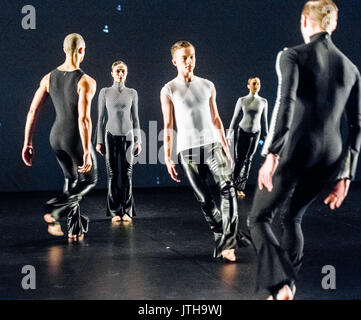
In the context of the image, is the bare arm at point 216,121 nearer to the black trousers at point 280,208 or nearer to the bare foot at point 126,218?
the black trousers at point 280,208

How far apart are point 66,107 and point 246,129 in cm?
385

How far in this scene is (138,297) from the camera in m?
4.14

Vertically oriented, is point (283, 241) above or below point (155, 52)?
below

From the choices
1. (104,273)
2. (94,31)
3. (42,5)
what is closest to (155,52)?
(94,31)

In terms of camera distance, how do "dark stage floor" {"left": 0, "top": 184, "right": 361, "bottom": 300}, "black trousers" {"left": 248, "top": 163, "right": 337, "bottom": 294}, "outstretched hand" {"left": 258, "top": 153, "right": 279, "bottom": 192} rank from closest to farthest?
"outstretched hand" {"left": 258, "top": 153, "right": 279, "bottom": 192}
"black trousers" {"left": 248, "top": 163, "right": 337, "bottom": 294}
"dark stage floor" {"left": 0, "top": 184, "right": 361, "bottom": 300}

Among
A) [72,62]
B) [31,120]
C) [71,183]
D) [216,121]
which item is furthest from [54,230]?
[216,121]

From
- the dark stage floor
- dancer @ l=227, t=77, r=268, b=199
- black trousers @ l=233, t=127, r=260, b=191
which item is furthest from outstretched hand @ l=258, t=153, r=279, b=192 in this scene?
black trousers @ l=233, t=127, r=260, b=191

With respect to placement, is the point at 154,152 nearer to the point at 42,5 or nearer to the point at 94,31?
the point at 94,31

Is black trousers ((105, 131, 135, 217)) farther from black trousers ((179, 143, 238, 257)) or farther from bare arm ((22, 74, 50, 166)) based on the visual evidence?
black trousers ((179, 143, 238, 257))

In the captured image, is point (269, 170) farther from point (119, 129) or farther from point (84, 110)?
point (119, 129)

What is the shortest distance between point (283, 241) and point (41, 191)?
722 centimetres

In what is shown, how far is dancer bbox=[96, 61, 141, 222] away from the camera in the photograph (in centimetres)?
718

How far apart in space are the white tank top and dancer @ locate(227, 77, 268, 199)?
3.80 m

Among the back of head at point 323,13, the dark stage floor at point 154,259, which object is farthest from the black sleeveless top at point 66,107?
the back of head at point 323,13
